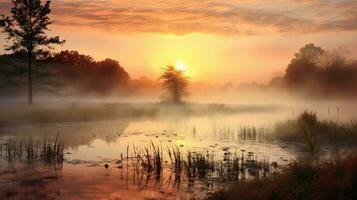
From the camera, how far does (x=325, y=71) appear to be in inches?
3388

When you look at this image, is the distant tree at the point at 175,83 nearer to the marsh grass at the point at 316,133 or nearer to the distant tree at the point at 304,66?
the distant tree at the point at 304,66

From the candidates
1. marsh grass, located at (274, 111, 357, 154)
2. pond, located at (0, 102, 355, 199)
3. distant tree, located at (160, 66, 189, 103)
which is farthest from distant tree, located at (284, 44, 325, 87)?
pond, located at (0, 102, 355, 199)

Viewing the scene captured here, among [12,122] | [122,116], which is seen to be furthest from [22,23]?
[122,116]

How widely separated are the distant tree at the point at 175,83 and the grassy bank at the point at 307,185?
231 ft

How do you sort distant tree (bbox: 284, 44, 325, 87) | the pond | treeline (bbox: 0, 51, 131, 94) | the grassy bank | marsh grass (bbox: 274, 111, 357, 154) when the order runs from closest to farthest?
the grassy bank → the pond → marsh grass (bbox: 274, 111, 357, 154) → treeline (bbox: 0, 51, 131, 94) → distant tree (bbox: 284, 44, 325, 87)

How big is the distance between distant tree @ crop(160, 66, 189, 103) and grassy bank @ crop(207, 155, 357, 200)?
70.5m

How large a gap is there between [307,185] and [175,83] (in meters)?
73.5

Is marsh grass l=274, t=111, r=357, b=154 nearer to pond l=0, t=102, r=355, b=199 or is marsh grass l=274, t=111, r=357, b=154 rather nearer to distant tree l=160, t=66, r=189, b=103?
pond l=0, t=102, r=355, b=199

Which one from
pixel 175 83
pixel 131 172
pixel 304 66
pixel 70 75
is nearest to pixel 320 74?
pixel 304 66

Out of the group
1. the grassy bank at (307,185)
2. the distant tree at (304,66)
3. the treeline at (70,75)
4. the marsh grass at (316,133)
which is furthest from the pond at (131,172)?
the distant tree at (304,66)

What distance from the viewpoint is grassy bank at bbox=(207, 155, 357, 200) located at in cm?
1151

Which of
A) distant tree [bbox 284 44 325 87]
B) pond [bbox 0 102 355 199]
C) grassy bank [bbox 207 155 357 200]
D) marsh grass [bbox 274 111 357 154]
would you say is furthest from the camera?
distant tree [bbox 284 44 325 87]

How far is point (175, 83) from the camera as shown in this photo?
281 ft

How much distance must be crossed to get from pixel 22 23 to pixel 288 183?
49774mm
